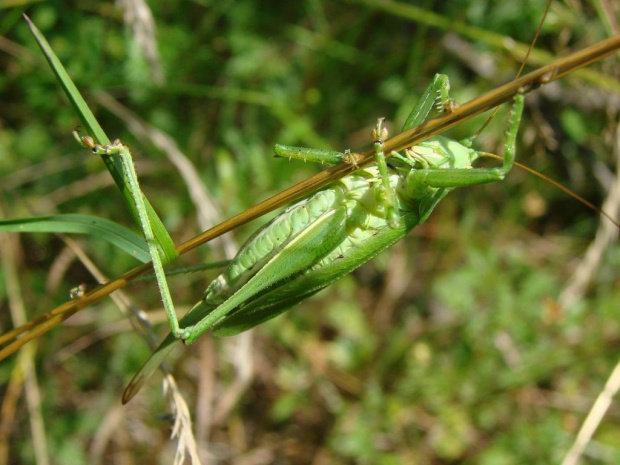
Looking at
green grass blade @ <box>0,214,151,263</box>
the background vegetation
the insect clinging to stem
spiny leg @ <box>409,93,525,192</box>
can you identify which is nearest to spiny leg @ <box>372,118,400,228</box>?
the insect clinging to stem

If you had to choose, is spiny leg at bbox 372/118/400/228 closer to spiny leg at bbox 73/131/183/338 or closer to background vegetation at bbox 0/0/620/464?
spiny leg at bbox 73/131/183/338

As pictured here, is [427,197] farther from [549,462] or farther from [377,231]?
[549,462]

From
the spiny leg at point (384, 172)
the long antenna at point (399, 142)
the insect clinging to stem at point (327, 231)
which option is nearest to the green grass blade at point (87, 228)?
the long antenna at point (399, 142)

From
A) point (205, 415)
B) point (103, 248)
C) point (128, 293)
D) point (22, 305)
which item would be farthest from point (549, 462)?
point (22, 305)

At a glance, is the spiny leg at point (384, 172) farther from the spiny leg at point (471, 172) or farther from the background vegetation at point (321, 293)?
the background vegetation at point (321, 293)

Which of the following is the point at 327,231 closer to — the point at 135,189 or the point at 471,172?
the point at 471,172

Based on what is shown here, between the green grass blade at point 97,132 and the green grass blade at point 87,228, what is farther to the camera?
the green grass blade at point 87,228
